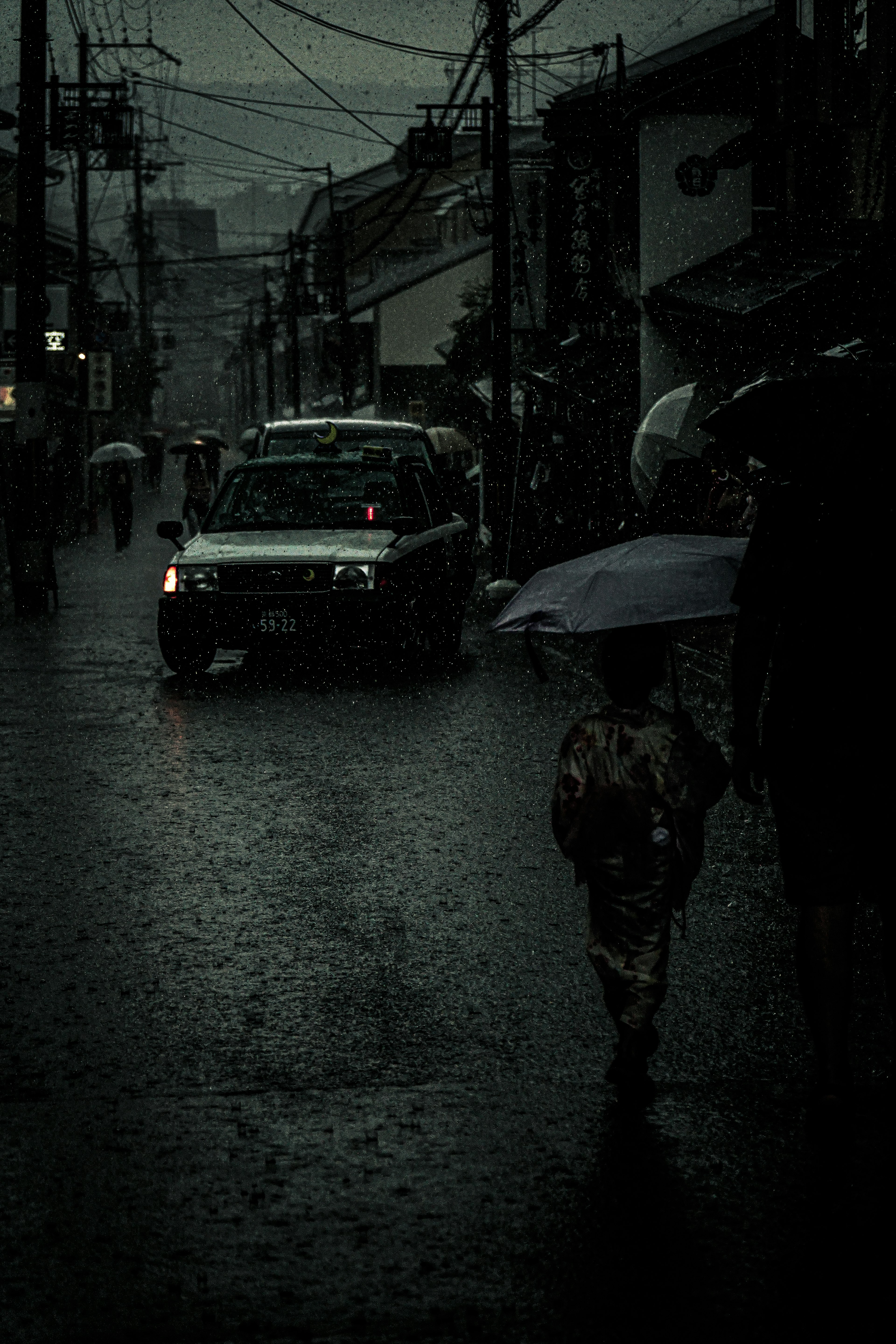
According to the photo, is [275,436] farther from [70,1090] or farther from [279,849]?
[70,1090]

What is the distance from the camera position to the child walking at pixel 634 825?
4.50 m

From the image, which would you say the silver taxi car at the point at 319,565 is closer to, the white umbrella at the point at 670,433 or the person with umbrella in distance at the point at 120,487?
the white umbrella at the point at 670,433

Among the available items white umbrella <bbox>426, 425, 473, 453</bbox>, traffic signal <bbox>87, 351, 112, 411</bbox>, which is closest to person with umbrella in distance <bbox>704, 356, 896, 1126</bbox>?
white umbrella <bbox>426, 425, 473, 453</bbox>

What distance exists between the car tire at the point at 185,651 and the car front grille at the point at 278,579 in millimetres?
517

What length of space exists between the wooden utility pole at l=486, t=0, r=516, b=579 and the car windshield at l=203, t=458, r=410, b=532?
8714 millimetres

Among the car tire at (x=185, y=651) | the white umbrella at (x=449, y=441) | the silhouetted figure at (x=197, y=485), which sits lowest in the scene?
the car tire at (x=185, y=651)

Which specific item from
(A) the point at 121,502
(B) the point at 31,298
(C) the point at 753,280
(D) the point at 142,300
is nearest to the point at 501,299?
(C) the point at 753,280

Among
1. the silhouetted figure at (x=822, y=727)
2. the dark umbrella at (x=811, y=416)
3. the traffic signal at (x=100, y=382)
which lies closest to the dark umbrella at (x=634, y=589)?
the silhouetted figure at (x=822, y=727)

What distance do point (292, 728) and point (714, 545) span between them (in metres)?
6.82

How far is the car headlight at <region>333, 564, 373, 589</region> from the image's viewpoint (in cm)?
1351

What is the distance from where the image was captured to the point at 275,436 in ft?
61.5

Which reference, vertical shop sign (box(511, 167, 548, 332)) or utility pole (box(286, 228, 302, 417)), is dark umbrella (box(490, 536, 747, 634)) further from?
utility pole (box(286, 228, 302, 417))

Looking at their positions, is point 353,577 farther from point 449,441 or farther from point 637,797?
point 449,441

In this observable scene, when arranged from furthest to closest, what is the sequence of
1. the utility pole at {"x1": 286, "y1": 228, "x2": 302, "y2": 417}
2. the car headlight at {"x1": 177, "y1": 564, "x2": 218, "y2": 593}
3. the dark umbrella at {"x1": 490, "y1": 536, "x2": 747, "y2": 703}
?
the utility pole at {"x1": 286, "y1": 228, "x2": 302, "y2": 417}, the car headlight at {"x1": 177, "y1": 564, "x2": 218, "y2": 593}, the dark umbrella at {"x1": 490, "y1": 536, "x2": 747, "y2": 703}
